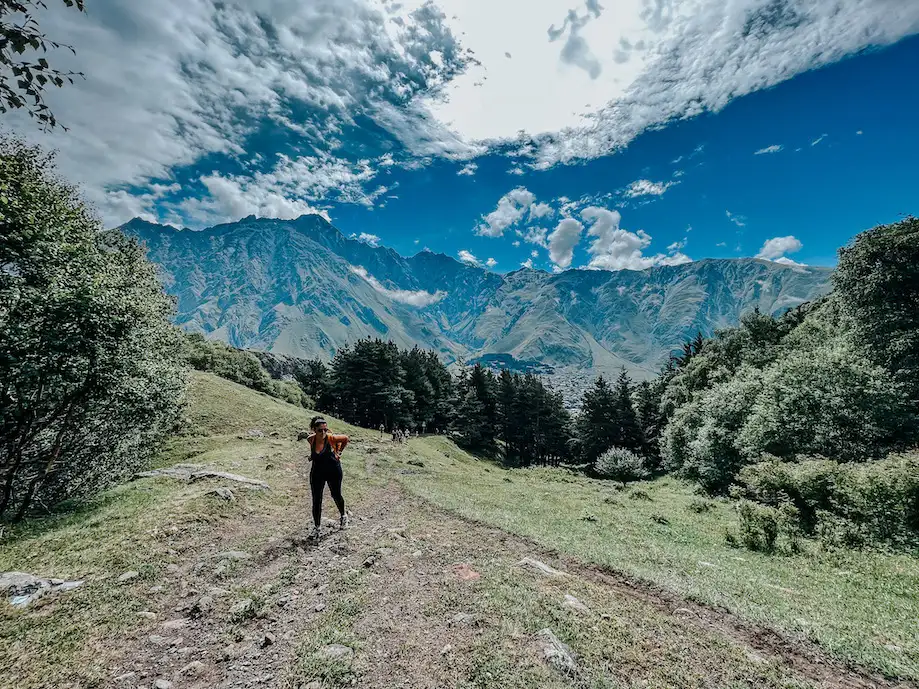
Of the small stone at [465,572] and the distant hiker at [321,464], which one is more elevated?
the distant hiker at [321,464]

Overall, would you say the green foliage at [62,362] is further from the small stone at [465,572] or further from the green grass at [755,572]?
the green grass at [755,572]

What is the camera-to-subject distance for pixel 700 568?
→ 39.3 feet

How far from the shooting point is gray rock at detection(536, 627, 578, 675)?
242 inches

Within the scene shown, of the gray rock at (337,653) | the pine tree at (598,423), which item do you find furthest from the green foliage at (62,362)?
the pine tree at (598,423)

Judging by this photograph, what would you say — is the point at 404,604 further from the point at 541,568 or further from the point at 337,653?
the point at 541,568

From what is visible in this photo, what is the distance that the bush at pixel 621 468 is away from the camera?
192 ft

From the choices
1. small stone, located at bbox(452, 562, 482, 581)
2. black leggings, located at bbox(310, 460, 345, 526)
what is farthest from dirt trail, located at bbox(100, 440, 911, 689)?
black leggings, located at bbox(310, 460, 345, 526)

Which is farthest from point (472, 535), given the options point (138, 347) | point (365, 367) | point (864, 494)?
point (365, 367)

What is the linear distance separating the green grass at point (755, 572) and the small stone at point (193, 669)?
9.31 meters

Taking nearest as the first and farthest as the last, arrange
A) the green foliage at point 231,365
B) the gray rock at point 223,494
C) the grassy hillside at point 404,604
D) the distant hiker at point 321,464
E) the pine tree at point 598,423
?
the grassy hillside at point 404,604, the distant hiker at point 321,464, the gray rock at point 223,494, the green foliage at point 231,365, the pine tree at point 598,423

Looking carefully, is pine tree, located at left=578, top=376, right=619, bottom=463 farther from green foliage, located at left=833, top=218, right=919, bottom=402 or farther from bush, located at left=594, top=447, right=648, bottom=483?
green foliage, located at left=833, top=218, right=919, bottom=402

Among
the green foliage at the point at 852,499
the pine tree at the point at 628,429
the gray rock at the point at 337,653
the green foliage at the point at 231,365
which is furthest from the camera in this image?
the pine tree at the point at 628,429

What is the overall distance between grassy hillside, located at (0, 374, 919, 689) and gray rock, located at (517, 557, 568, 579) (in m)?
0.29

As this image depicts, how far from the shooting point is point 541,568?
10.2 meters
